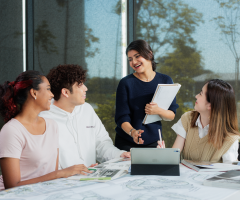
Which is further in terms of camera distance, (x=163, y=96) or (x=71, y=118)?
(x=163, y=96)

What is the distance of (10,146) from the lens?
1367 mm

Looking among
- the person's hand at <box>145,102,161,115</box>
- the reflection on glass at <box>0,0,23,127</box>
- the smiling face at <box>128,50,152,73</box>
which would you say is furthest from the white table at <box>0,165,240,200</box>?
the reflection on glass at <box>0,0,23,127</box>

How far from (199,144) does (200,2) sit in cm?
196

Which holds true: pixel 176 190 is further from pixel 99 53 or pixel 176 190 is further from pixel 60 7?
pixel 60 7

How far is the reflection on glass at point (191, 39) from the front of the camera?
2984 mm

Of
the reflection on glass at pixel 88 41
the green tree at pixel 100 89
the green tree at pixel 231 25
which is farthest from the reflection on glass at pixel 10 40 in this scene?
the green tree at pixel 231 25

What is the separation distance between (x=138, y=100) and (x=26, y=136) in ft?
3.34

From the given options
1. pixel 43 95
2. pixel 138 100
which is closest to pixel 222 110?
pixel 138 100

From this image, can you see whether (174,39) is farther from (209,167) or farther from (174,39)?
(209,167)

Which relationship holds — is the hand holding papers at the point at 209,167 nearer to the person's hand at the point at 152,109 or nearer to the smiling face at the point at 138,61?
the person's hand at the point at 152,109

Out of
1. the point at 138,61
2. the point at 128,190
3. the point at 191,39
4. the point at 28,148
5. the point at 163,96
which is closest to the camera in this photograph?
the point at 128,190

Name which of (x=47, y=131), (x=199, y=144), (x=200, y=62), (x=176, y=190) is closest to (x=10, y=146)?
(x=47, y=131)

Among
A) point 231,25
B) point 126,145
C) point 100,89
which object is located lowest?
point 126,145

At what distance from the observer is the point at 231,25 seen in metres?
2.93
